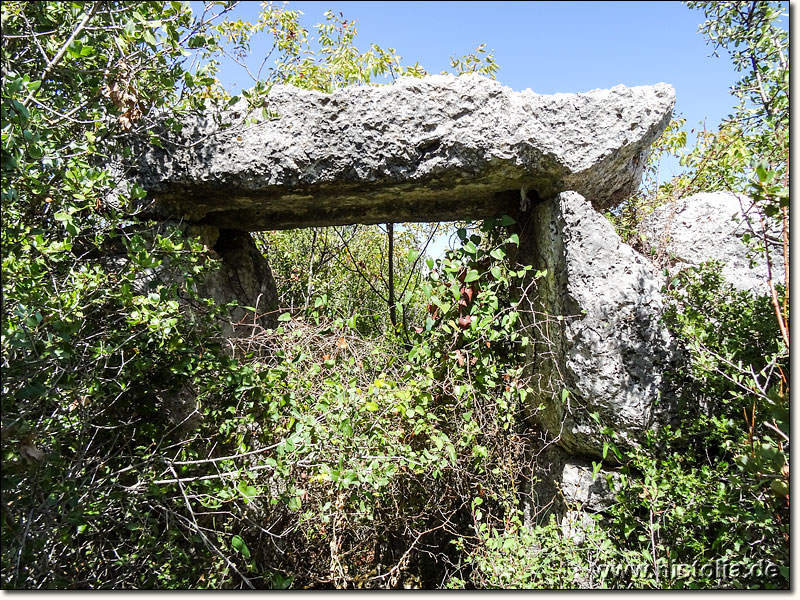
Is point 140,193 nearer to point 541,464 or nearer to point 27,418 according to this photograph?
point 27,418

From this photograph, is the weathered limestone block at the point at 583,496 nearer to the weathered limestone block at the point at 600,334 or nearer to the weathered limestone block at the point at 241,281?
the weathered limestone block at the point at 600,334

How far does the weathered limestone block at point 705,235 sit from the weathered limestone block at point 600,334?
404mm

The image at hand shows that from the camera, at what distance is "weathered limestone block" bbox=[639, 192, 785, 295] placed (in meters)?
2.87

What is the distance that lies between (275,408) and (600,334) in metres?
1.62

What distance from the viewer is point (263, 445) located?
2863 millimetres

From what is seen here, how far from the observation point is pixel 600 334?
2.64 metres

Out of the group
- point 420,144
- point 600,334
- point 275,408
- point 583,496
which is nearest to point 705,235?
point 600,334

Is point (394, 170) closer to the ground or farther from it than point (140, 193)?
farther from it

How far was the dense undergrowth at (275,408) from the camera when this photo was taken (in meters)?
1.97

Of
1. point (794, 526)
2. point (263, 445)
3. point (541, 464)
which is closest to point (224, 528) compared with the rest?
point (263, 445)

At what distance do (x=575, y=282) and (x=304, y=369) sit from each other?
58.8 inches

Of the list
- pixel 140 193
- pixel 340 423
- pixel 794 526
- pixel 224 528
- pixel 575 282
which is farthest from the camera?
pixel 224 528

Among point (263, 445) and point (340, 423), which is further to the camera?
point (263, 445)

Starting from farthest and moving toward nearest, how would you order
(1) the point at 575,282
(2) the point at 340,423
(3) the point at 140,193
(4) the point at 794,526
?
(1) the point at 575,282
(2) the point at 340,423
(3) the point at 140,193
(4) the point at 794,526
